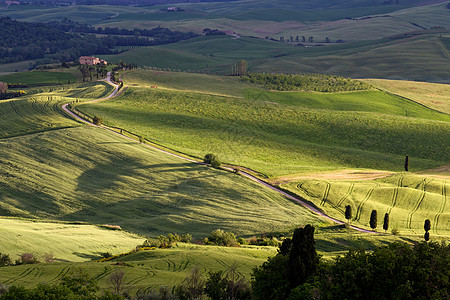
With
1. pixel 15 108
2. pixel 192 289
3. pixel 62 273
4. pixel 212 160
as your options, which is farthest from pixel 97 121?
pixel 192 289

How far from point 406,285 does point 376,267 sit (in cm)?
257

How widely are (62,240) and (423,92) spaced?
5596 inches

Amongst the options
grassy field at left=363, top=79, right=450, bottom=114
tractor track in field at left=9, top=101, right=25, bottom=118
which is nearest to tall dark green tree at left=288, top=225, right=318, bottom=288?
tractor track in field at left=9, top=101, right=25, bottom=118

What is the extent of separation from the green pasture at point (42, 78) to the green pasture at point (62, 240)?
11042 cm

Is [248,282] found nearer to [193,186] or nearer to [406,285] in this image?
[406,285]

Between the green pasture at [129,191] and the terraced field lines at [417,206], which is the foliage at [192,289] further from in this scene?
the terraced field lines at [417,206]

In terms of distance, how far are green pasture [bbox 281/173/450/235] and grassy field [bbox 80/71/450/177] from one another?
10.1m

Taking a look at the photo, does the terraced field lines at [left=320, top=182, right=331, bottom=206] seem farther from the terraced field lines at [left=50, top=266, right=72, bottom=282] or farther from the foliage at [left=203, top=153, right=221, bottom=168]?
the terraced field lines at [left=50, top=266, right=72, bottom=282]

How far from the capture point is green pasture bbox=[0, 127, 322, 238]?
6800 cm

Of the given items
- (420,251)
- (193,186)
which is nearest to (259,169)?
(193,186)

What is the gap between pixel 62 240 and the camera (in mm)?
54562

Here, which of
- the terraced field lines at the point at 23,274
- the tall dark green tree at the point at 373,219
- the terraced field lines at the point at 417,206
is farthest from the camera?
the terraced field lines at the point at 417,206

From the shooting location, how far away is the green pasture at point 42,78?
16600 cm

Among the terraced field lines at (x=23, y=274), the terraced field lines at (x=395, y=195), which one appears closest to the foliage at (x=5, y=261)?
the terraced field lines at (x=23, y=274)
